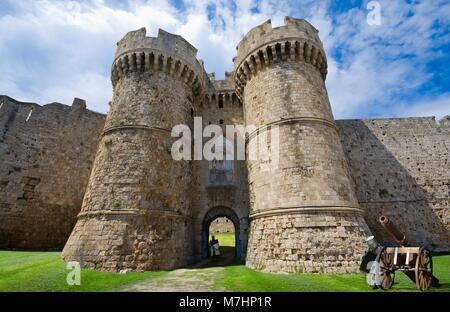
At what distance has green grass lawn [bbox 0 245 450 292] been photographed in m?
6.35

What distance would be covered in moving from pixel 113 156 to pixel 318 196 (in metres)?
9.03

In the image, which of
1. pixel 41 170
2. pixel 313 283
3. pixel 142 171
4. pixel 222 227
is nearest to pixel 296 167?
pixel 313 283

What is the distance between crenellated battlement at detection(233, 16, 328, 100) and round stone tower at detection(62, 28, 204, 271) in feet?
11.4

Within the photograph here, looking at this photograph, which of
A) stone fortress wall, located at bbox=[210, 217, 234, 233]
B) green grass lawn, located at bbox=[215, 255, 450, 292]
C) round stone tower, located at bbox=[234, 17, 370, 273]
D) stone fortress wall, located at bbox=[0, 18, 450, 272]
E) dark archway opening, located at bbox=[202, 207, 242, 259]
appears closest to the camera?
green grass lawn, located at bbox=[215, 255, 450, 292]

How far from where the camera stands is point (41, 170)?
14523 mm

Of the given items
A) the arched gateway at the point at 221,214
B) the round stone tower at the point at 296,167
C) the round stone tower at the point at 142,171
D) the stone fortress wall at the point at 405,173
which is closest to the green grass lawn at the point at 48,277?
the round stone tower at the point at 142,171

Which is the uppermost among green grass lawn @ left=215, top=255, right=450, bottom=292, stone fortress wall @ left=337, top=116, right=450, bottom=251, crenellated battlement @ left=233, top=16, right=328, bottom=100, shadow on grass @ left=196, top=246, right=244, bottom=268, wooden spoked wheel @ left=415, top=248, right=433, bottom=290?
crenellated battlement @ left=233, top=16, right=328, bottom=100

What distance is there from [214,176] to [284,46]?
25.5 ft

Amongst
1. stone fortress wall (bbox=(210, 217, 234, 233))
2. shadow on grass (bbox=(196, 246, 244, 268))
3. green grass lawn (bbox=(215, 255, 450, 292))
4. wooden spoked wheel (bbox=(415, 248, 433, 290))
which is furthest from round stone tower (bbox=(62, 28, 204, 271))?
stone fortress wall (bbox=(210, 217, 234, 233))

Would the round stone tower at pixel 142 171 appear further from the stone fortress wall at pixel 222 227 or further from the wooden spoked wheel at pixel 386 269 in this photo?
the stone fortress wall at pixel 222 227

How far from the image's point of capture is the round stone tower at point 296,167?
29.2ft

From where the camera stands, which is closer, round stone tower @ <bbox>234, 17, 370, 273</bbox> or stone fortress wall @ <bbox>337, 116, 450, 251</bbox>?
round stone tower @ <bbox>234, 17, 370, 273</bbox>

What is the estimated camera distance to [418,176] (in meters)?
15.0

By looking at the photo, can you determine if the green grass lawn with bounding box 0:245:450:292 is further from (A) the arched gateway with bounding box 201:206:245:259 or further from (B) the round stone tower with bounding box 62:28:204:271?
(A) the arched gateway with bounding box 201:206:245:259
